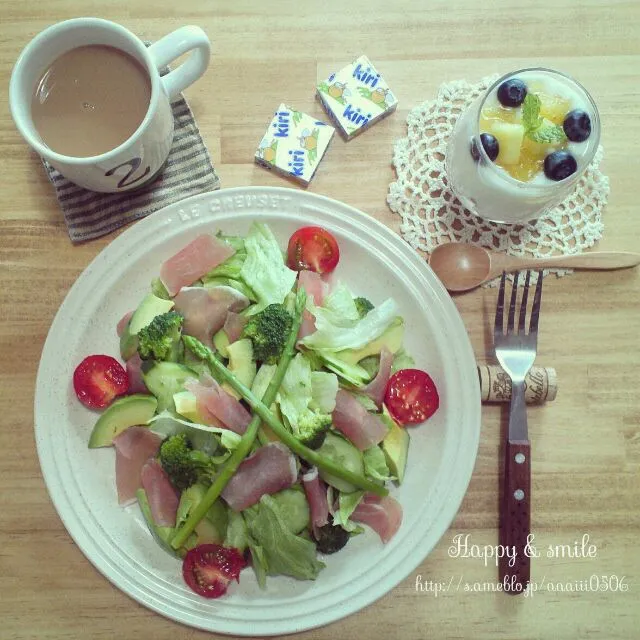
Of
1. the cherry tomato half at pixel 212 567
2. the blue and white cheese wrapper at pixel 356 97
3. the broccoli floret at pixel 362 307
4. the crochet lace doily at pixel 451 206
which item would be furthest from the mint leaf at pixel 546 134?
the cherry tomato half at pixel 212 567

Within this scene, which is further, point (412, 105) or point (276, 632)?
point (412, 105)

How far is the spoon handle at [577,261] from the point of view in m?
1.39

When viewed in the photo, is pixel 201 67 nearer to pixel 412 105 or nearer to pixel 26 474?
pixel 412 105

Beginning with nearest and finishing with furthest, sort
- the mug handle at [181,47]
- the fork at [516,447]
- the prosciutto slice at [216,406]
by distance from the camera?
the mug handle at [181,47] → the prosciutto slice at [216,406] → the fork at [516,447]

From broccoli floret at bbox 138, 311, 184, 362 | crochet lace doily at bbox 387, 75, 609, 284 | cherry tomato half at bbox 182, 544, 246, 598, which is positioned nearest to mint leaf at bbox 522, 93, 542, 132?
crochet lace doily at bbox 387, 75, 609, 284

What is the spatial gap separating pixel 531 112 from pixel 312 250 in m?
0.50

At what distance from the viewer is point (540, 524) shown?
1413 mm

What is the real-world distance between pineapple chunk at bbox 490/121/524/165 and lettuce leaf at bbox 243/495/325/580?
80 cm

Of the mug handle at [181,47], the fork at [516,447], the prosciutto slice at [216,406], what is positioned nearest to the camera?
the mug handle at [181,47]

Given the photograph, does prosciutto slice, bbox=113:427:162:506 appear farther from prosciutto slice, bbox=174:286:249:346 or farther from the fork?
the fork

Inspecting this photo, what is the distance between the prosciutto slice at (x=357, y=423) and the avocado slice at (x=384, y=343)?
9 cm

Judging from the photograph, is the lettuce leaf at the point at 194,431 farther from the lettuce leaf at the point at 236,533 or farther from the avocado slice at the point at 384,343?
the avocado slice at the point at 384,343

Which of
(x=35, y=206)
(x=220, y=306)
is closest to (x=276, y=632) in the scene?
(x=220, y=306)

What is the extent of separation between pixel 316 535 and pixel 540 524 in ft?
1.66
